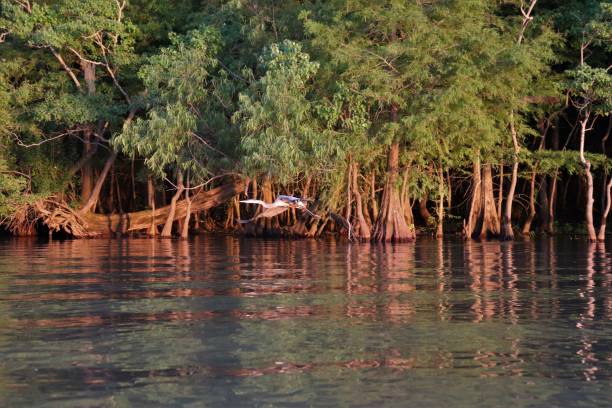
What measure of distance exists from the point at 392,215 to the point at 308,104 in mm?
4850

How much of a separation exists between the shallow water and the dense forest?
14.1 meters

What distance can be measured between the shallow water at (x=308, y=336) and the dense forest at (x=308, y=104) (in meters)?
14.1

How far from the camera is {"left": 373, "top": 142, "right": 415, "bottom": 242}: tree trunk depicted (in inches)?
1441

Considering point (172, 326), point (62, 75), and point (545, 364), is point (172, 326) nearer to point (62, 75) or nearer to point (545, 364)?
point (545, 364)

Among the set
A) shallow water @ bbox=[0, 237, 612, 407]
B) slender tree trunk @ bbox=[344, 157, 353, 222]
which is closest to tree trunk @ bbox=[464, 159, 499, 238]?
slender tree trunk @ bbox=[344, 157, 353, 222]

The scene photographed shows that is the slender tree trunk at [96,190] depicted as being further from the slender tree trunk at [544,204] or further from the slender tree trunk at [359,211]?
the slender tree trunk at [544,204]

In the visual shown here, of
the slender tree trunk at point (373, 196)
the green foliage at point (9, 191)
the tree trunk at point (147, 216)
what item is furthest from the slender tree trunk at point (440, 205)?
the green foliage at point (9, 191)

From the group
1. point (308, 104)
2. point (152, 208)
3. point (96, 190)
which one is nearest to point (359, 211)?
point (308, 104)

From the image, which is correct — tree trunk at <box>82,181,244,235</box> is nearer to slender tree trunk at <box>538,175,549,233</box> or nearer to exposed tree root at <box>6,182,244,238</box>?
exposed tree root at <box>6,182,244,238</box>

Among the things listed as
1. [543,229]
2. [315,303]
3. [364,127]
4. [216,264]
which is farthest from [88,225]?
[315,303]

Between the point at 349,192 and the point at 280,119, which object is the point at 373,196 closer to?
the point at 349,192

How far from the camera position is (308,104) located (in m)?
35.6

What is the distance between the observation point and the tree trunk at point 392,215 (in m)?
36.6

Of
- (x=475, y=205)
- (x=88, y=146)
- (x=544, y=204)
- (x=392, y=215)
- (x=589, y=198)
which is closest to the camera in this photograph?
(x=589, y=198)
